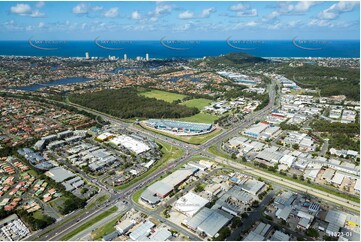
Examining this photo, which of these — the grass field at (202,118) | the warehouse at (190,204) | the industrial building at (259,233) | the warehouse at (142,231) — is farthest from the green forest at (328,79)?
the warehouse at (142,231)

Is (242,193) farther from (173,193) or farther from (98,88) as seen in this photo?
(98,88)

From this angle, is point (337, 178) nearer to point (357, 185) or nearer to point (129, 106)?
point (357, 185)

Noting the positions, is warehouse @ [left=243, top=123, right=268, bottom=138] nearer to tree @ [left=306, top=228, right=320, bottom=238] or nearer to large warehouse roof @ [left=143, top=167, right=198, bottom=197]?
large warehouse roof @ [left=143, top=167, right=198, bottom=197]

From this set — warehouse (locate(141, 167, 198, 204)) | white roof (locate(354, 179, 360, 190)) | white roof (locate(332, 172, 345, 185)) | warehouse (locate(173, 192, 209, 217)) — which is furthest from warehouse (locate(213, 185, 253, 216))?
white roof (locate(354, 179, 360, 190))

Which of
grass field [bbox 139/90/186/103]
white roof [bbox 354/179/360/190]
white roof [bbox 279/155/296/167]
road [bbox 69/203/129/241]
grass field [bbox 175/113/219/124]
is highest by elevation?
grass field [bbox 139/90/186/103]

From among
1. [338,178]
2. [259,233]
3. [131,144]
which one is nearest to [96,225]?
[259,233]

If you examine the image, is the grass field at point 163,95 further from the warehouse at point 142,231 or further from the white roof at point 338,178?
the warehouse at point 142,231
